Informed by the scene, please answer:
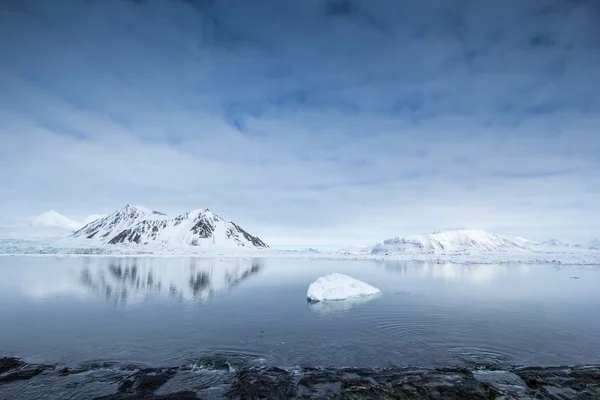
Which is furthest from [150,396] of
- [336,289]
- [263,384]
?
[336,289]

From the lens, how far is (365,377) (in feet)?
39.1

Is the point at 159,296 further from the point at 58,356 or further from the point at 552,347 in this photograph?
A: the point at 552,347

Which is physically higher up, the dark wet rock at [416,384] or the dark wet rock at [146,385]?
the dark wet rock at [416,384]

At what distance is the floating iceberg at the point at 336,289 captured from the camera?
95.7ft

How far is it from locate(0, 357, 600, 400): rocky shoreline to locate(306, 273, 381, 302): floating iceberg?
53.9 ft

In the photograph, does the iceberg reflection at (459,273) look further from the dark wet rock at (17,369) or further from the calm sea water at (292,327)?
the dark wet rock at (17,369)

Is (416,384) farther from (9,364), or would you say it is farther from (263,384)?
(9,364)

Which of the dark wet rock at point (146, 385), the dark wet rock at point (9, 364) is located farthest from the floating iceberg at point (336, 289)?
the dark wet rock at point (9, 364)

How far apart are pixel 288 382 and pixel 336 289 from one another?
749 inches

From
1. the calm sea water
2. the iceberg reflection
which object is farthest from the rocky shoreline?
the iceberg reflection

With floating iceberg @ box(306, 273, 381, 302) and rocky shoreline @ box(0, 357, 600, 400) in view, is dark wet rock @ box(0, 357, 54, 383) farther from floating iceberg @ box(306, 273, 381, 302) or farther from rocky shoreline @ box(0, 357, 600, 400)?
floating iceberg @ box(306, 273, 381, 302)

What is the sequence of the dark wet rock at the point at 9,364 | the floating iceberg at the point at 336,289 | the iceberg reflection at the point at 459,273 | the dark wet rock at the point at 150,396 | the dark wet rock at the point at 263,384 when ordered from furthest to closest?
1. the iceberg reflection at the point at 459,273
2. the floating iceberg at the point at 336,289
3. the dark wet rock at the point at 9,364
4. the dark wet rock at the point at 263,384
5. the dark wet rock at the point at 150,396

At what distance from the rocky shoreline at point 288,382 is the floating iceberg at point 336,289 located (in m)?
16.4

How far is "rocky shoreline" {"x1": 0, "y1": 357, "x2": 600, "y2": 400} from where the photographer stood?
414 inches
